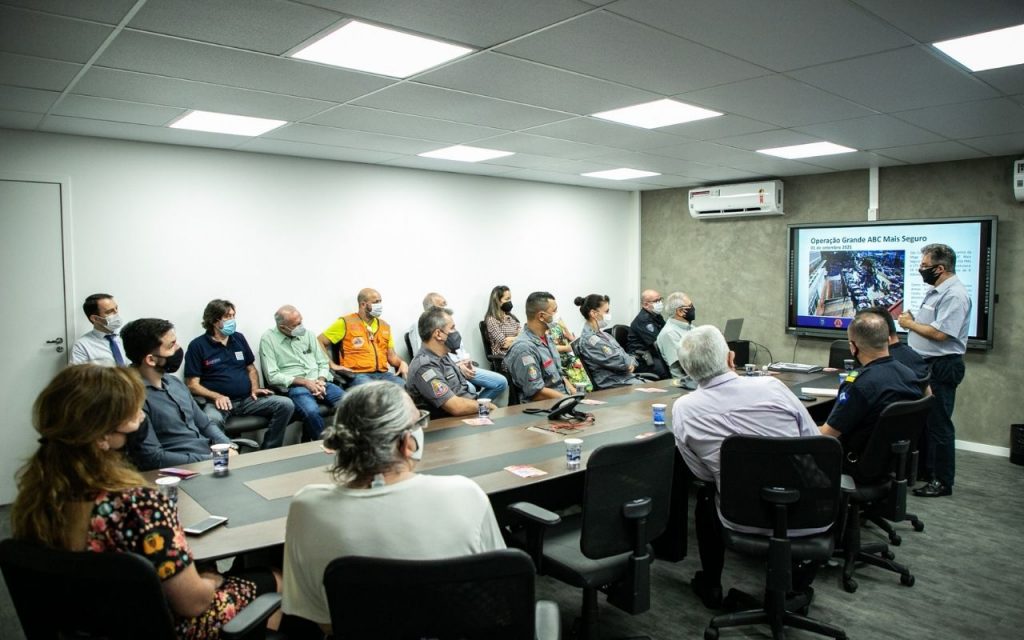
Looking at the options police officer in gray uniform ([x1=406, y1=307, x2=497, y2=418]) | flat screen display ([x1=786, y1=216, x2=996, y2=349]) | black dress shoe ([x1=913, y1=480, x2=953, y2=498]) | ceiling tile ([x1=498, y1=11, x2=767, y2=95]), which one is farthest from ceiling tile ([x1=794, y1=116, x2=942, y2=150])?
police officer in gray uniform ([x1=406, y1=307, x2=497, y2=418])

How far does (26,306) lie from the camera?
476 centimetres

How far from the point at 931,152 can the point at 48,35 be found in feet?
21.1

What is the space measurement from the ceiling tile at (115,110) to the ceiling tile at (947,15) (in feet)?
13.0

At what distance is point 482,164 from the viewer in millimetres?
6551

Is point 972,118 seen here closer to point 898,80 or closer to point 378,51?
point 898,80

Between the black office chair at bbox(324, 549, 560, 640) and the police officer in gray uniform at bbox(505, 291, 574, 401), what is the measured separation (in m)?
3.15

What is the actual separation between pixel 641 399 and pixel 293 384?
2935 mm

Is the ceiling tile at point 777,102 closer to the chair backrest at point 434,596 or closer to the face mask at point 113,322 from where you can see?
the chair backrest at point 434,596

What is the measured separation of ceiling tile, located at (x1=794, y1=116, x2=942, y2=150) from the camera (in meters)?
4.63

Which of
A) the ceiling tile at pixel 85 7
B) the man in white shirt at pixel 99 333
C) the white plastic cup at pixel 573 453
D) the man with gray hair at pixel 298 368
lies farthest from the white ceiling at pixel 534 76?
the white plastic cup at pixel 573 453

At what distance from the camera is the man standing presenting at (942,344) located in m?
4.79

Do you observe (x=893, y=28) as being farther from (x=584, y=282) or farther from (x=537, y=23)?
(x=584, y=282)

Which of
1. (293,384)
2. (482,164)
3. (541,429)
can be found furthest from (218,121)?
(541,429)

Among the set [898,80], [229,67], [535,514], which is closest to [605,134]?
[898,80]
